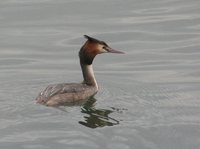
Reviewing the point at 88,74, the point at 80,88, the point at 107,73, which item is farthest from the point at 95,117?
the point at 107,73

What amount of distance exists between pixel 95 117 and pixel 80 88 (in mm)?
1225

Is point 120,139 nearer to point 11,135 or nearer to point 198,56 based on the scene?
point 11,135

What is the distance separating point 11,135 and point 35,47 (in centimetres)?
628

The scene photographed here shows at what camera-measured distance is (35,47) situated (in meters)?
17.2

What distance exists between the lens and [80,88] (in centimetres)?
1320

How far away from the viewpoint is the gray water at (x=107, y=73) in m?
11.2

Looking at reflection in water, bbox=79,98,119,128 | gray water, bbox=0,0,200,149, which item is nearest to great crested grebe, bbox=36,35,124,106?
gray water, bbox=0,0,200,149

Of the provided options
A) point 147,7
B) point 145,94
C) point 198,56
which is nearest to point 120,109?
point 145,94

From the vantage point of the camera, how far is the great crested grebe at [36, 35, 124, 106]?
12.6 meters

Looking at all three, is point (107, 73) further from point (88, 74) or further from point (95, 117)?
point (95, 117)

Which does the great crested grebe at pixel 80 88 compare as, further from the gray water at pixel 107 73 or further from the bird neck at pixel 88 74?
the gray water at pixel 107 73

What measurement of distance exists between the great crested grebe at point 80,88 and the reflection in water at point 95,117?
0.31 metres

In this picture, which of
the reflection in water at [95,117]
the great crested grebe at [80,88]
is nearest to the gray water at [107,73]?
the reflection in water at [95,117]

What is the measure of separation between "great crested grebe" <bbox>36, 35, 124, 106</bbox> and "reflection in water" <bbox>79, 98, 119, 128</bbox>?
1.02 feet
